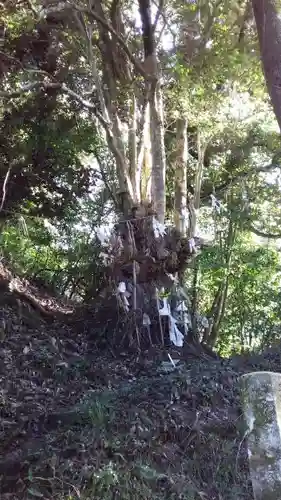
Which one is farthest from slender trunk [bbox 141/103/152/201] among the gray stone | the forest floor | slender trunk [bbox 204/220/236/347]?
the gray stone

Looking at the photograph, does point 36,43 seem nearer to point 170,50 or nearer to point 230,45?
point 170,50

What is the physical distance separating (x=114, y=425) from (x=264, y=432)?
1.78m

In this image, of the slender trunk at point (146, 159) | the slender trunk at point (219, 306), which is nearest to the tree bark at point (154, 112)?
the slender trunk at point (146, 159)

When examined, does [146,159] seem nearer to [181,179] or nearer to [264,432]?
[181,179]

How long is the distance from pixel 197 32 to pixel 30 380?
5761 mm

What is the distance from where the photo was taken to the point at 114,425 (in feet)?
14.5

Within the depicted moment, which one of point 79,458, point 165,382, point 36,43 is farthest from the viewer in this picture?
point 36,43

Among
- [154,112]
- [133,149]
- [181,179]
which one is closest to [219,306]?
[181,179]

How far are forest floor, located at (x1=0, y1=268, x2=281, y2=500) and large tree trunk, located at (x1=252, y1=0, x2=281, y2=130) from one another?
99.8 inches

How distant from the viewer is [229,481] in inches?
154

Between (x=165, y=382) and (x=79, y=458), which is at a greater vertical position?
(x=165, y=382)

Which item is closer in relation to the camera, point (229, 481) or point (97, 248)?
point (229, 481)

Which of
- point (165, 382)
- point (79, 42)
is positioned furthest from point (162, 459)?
point (79, 42)

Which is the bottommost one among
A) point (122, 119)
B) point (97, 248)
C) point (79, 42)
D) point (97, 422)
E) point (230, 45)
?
point (97, 422)
